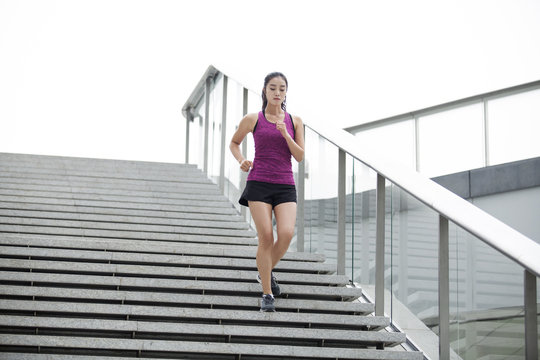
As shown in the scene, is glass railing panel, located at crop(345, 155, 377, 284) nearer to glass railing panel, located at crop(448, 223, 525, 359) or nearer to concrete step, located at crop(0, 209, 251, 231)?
glass railing panel, located at crop(448, 223, 525, 359)

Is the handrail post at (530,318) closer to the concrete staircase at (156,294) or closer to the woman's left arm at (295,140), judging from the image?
the concrete staircase at (156,294)

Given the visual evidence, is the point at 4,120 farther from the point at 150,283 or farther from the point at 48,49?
the point at 150,283

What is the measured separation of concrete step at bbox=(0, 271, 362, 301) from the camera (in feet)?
17.1

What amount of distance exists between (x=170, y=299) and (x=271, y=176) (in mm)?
992

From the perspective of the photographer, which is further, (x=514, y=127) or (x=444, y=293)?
(x=514, y=127)

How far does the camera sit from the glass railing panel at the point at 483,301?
3.91 m

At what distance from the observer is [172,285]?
208 inches

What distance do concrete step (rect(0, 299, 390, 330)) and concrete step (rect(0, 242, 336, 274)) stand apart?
34.8 inches

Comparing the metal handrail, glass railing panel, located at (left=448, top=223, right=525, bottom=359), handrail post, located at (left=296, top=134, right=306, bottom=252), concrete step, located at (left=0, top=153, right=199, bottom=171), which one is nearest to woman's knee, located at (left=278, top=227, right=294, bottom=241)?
the metal handrail

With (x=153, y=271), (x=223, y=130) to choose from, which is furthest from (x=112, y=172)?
(x=153, y=271)

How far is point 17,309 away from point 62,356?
2.38 ft

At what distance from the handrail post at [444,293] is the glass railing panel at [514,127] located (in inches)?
Answer: 201

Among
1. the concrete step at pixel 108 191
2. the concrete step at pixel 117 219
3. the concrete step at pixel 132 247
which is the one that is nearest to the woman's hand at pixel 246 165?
the concrete step at pixel 132 247

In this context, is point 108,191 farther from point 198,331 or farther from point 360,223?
point 198,331
